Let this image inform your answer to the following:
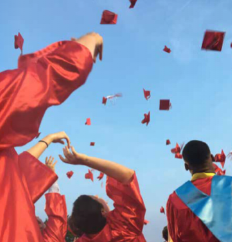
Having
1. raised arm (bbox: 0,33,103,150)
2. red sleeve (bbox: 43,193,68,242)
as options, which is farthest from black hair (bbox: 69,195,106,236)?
raised arm (bbox: 0,33,103,150)

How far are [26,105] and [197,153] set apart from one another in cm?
290

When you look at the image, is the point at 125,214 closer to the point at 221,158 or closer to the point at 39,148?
the point at 39,148

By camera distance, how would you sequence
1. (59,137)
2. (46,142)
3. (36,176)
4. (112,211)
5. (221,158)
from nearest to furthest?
(36,176) < (46,142) < (59,137) < (112,211) < (221,158)

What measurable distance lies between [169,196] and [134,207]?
884 mm

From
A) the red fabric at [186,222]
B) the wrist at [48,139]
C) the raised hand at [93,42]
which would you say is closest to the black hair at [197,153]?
the red fabric at [186,222]

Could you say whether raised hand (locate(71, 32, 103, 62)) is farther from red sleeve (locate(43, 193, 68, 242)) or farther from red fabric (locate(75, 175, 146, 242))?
red sleeve (locate(43, 193, 68, 242))

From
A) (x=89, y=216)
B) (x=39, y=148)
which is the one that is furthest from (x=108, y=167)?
(x=39, y=148)

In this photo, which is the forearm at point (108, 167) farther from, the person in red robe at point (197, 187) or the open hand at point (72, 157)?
the person in red robe at point (197, 187)

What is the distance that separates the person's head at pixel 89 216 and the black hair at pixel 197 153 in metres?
1.15

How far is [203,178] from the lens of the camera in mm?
3773

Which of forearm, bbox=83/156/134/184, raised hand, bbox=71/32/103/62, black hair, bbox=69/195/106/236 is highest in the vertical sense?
raised hand, bbox=71/32/103/62

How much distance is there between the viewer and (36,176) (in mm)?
1606

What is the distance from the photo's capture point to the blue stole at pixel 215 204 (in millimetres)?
3498

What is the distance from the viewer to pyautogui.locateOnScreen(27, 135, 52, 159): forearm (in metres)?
1.94
